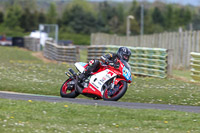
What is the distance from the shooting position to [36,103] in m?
10.3

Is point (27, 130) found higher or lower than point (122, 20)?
lower

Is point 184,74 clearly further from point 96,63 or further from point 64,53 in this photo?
point 96,63

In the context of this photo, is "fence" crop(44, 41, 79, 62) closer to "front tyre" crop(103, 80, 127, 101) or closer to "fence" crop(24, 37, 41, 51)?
"fence" crop(24, 37, 41, 51)

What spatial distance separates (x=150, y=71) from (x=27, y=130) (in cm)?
1344

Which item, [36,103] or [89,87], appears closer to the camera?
[36,103]

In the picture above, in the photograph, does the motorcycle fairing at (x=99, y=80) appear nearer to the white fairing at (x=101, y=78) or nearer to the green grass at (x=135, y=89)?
the white fairing at (x=101, y=78)

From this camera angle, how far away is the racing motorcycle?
11.3 metres

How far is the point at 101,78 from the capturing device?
11609 millimetres

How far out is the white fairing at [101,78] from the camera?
11.5 meters

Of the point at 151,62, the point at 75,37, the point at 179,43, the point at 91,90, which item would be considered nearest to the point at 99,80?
the point at 91,90

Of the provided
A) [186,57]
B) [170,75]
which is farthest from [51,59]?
[170,75]

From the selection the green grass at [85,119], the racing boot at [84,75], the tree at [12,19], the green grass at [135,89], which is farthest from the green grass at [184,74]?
the tree at [12,19]

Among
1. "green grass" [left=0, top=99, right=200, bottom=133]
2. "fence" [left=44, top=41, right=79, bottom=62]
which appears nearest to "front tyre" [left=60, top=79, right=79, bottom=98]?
"green grass" [left=0, top=99, right=200, bottom=133]

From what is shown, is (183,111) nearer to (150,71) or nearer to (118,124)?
(118,124)
